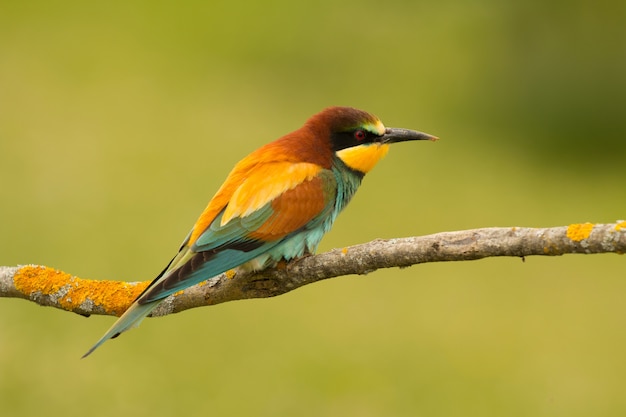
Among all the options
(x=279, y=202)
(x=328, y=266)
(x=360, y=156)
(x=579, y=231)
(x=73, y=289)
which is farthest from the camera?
(x=360, y=156)

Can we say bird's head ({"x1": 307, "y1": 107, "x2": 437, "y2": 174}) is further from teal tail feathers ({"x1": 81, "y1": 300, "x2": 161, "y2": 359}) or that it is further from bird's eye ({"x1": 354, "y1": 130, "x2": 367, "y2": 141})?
teal tail feathers ({"x1": 81, "y1": 300, "x2": 161, "y2": 359})

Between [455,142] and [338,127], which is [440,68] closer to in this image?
[455,142]

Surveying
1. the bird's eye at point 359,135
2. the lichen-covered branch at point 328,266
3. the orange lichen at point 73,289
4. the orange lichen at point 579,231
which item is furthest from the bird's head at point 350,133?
the orange lichen at point 579,231

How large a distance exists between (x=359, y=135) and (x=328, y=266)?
0.59 metres

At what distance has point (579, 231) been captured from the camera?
1561 millimetres

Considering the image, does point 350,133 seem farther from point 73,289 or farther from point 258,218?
point 73,289

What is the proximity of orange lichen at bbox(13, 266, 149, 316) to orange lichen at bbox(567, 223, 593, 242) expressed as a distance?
3.39 feet

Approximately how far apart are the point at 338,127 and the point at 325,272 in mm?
582

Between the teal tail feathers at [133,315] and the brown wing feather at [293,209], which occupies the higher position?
the brown wing feather at [293,209]

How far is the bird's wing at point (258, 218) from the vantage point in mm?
2064

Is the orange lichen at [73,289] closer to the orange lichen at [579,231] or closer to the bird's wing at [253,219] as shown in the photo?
the bird's wing at [253,219]

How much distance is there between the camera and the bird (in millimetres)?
2033

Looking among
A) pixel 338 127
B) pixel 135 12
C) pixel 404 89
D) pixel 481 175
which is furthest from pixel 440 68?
pixel 338 127

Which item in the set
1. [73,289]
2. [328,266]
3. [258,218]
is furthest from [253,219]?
[73,289]
